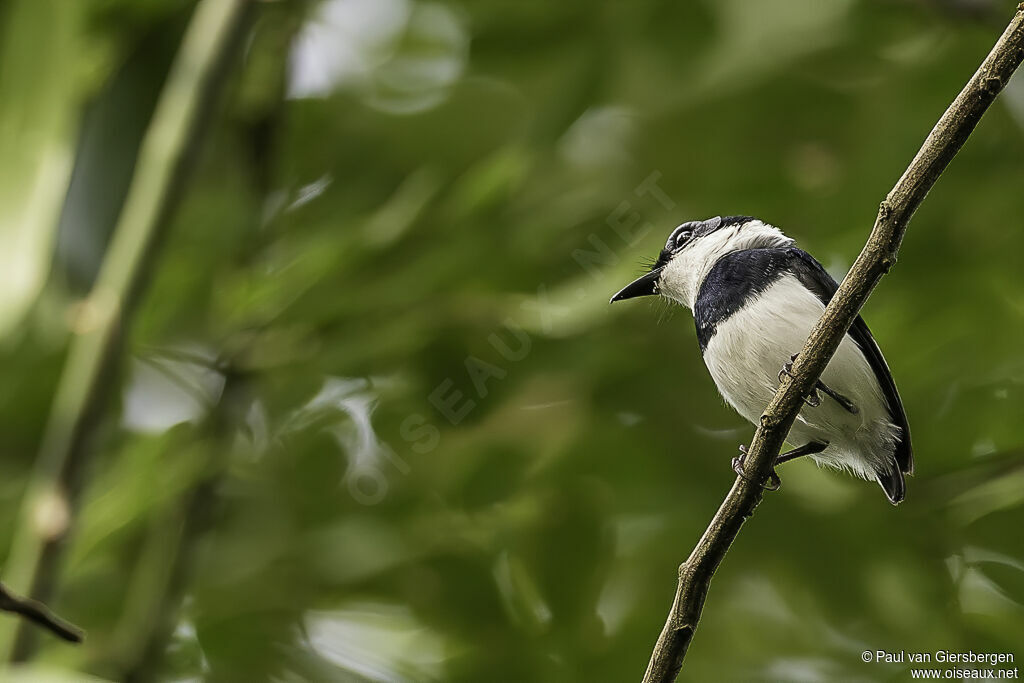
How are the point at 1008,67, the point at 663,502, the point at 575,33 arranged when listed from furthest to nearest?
the point at 575,33, the point at 663,502, the point at 1008,67

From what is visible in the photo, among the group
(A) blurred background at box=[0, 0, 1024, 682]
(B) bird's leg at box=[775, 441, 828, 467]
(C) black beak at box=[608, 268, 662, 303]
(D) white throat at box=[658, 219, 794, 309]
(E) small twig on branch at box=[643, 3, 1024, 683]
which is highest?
(E) small twig on branch at box=[643, 3, 1024, 683]

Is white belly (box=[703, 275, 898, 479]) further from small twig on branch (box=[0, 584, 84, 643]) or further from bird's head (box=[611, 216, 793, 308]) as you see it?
small twig on branch (box=[0, 584, 84, 643])

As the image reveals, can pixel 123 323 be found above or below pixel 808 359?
below

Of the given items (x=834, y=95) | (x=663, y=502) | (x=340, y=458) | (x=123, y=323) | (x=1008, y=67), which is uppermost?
(x=1008, y=67)

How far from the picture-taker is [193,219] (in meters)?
1.18

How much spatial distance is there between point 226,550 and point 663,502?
1.69 feet

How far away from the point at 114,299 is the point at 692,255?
1.54 ft

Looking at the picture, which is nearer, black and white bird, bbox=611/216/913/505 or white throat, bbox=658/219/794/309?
black and white bird, bbox=611/216/913/505

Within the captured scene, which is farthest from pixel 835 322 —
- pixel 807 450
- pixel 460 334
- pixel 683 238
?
pixel 460 334

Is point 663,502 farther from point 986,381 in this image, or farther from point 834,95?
point 834,95

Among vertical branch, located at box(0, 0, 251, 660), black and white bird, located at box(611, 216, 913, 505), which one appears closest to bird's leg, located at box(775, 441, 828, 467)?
black and white bird, located at box(611, 216, 913, 505)

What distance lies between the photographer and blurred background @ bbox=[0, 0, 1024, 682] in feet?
2.83

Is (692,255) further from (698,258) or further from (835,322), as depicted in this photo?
(835,322)

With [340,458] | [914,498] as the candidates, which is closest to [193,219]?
[340,458]
